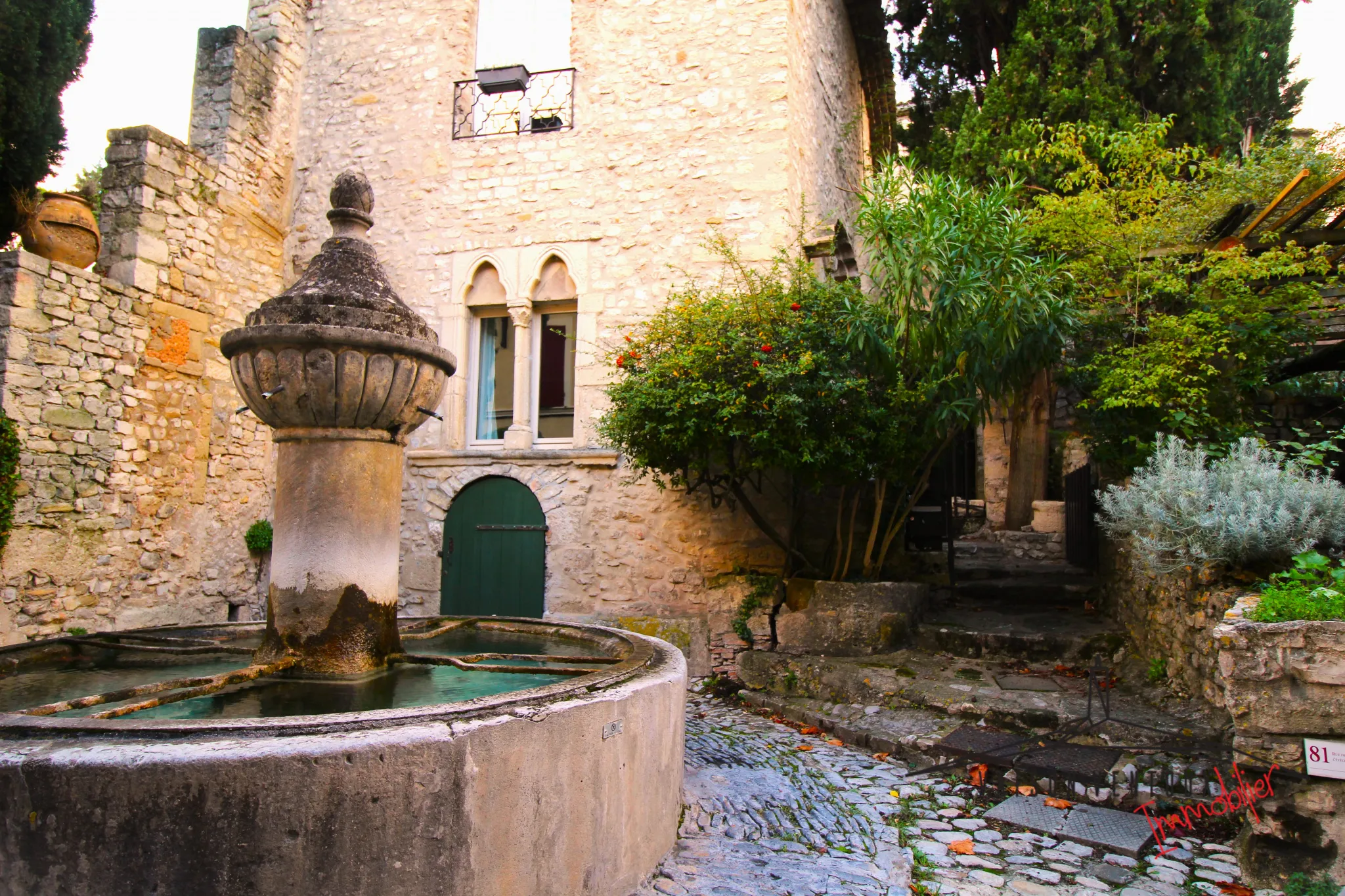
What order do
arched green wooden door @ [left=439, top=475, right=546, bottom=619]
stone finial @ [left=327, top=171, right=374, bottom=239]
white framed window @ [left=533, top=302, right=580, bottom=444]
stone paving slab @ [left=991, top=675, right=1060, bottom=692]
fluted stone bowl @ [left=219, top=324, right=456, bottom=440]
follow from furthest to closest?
white framed window @ [left=533, top=302, right=580, bottom=444] < arched green wooden door @ [left=439, top=475, right=546, bottom=619] < stone paving slab @ [left=991, top=675, right=1060, bottom=692] < stone finial @ [left=327, top=171, right=374, bottom=239] < fluted stone bowl @ [left=219, top=324, right=456, bottom=440]

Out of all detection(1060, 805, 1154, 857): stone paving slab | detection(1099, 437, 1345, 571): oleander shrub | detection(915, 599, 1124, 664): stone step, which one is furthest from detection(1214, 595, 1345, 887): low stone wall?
detection(915, 599, 1124, 664): stone step

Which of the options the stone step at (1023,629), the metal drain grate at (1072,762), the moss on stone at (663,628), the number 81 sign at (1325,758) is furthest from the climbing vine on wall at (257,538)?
the number 81 sign at (1325,758)

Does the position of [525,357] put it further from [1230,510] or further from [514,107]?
[1230,510]

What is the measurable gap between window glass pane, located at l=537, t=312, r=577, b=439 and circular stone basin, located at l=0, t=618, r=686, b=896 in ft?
18.7

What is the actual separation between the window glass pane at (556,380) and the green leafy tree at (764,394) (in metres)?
1.64

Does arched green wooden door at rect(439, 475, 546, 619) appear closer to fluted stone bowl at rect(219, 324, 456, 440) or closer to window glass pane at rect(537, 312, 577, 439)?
window glass pane at rect(537, 312, 577, 439)

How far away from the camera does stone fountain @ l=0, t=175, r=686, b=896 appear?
2.20 metres

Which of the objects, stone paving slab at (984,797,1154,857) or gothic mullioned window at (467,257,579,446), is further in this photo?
gothic mullioned window at (467,257,579,446)

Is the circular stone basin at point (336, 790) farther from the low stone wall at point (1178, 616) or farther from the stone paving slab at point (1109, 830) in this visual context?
the low stone wall at point (1178, 616)

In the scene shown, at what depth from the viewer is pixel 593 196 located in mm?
8820

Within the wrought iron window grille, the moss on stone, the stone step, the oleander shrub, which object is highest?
the wrought iron window grille

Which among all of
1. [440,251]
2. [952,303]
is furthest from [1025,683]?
[440,251]

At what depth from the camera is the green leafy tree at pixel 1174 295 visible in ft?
19.9

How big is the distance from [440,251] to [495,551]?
332 cm
